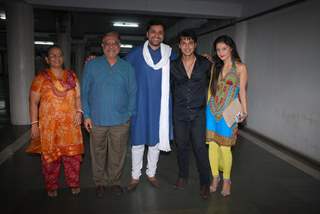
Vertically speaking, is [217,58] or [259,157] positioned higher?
[217,58]

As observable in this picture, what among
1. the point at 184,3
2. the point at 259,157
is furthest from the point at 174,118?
the point at 184,3

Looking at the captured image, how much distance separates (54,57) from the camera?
2.65 m

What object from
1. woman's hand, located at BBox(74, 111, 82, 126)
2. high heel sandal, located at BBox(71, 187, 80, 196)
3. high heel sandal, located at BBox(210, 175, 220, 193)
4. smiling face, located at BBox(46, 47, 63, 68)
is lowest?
high heel sandal, located at BBox(71, 187, 80, 196)

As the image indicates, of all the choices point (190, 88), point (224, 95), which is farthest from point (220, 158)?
point (190, 88)

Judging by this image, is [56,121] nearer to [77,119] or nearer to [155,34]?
[77,119]

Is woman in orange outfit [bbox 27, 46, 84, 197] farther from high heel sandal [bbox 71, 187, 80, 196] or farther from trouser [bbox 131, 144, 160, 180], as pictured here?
trouser [bbox 131, 144, 160, 180]

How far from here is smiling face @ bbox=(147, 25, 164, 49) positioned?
2.82 metres

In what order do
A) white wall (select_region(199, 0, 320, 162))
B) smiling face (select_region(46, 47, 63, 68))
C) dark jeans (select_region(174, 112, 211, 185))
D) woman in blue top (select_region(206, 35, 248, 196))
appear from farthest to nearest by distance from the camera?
white wall (select_region(199, 0, 320, 162)), dark jeans (select_region(174, 112, 211, 185)), woman in blue top (select_region(206, 35, 248, 196)), smiling face (select_region(46, 47, 63, 68))

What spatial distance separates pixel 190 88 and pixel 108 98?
2.58ft

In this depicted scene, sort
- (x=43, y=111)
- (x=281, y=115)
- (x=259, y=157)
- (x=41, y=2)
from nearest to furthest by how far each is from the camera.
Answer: (x=43, y=111)
(x=259, y=157)
(x=281, y=115)
(x=41, y=2)

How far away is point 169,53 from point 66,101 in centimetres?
111

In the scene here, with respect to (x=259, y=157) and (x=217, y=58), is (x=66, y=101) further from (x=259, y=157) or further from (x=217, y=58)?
(x=259, y=157)

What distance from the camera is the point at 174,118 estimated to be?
294 cm

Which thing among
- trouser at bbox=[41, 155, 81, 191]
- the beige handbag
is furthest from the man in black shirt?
trouser at bbox=[41, 155, 81, 191]
